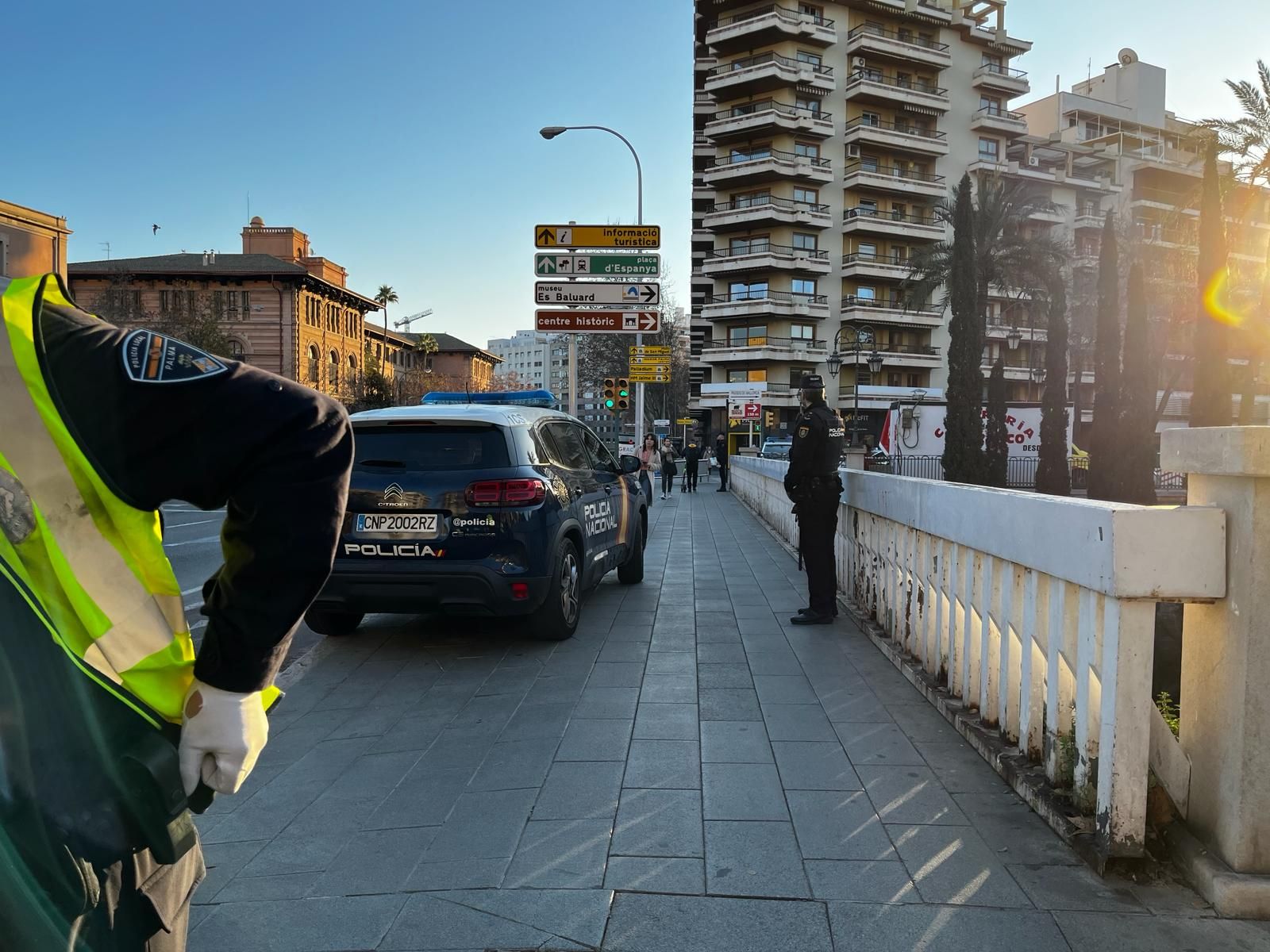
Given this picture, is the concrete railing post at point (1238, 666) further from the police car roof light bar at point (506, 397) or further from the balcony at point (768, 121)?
the balcony at point (768, 121)

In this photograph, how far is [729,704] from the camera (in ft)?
17.3

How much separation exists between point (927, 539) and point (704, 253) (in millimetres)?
69708

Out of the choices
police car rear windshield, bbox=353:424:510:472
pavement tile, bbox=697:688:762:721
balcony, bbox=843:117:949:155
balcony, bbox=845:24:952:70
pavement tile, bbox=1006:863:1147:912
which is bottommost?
pavement tile, bbox=697:688:762:721

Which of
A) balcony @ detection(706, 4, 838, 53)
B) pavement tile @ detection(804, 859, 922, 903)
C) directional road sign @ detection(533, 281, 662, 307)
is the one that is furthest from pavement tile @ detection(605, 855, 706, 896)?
balcony @ detection(706, 4, 838, 53)

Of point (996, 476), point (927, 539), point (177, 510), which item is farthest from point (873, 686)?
point (996, 476)

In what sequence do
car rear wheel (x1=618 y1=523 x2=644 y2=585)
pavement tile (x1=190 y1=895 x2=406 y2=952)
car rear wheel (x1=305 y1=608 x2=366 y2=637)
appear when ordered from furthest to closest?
car rear wheel (x1=618 y1=523 x2=644 y2=585) < car rear wheel (x1=305 y1=608 x2=366 y2=637) < pavement tile (x1=190 y1=895 x2=406 y2=952)

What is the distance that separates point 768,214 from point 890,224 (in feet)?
30.2

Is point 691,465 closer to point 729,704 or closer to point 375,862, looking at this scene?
point 729,704

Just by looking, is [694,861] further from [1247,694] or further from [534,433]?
[534,433]

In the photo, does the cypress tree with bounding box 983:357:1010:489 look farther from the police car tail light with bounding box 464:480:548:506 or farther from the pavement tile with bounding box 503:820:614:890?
the pavement tile with bounding box 503:820:614:890

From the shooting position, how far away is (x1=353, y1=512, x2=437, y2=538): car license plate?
20.8ft

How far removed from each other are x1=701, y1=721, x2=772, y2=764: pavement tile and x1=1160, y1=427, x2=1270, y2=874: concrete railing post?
1841 mm

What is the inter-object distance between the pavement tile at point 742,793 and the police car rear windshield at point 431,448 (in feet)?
10.0

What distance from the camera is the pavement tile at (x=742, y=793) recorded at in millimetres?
3668
